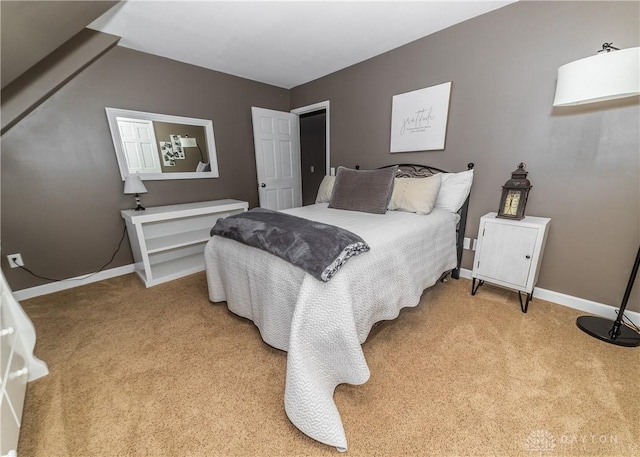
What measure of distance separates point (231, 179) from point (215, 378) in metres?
2.63

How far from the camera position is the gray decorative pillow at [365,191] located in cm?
227

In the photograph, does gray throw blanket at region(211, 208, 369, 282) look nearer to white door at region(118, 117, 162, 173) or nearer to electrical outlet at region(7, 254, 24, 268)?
white door at region(118, 117, 162, 173)

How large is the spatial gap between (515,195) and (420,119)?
1.17m

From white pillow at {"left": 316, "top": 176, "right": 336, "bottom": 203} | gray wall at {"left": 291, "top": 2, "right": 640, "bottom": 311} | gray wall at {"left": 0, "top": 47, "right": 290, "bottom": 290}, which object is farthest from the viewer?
white pillow at {"left": 316, "top": 176, "right": 336, "bottom": 203}

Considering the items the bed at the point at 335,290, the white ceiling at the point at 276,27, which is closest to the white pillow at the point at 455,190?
the bed at the point at 335,290

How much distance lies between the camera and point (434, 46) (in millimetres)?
2355

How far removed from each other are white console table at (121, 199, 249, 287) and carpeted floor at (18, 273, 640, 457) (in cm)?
67

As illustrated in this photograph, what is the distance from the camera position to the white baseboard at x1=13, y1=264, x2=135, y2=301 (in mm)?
2256

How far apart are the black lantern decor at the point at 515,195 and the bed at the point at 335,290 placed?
32 cm

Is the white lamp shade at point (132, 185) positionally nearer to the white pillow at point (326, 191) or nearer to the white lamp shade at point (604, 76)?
the white pillow at point (326, 191)

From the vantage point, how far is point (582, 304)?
1902 millimetres

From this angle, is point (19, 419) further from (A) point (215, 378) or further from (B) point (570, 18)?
(B) point (570, 18)

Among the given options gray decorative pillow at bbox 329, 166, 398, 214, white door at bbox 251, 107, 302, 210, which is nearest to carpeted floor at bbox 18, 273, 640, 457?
gray decorative pillow at bbox 329, 166, 398, 214

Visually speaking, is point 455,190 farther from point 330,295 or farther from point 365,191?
point 330,295
